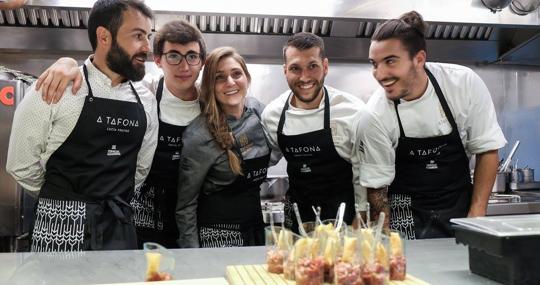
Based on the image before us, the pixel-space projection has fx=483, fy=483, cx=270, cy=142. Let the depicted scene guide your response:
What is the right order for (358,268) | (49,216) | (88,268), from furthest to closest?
(49,216)
(88,268)
(358,268)

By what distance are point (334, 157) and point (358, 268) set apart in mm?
1217

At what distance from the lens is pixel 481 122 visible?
7.30ft

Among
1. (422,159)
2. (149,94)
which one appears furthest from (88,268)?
(422,159)

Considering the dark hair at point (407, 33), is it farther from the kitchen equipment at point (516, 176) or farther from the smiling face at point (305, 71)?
the kitchen equipment at point (516, 176)

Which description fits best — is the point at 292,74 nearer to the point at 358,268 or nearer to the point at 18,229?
the point at 358,268

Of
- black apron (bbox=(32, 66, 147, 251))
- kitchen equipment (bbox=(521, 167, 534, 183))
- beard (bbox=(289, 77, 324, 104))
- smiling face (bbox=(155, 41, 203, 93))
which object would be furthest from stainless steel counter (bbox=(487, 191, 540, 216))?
black apron (bbox=(32, 66, 147, 251))

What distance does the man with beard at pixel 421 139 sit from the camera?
7.24 feet

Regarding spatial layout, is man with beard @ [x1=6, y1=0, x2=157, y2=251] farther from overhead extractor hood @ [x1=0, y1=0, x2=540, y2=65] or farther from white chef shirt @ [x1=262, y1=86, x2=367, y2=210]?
overhead extractor hood @ [x1=0, y1=0, x2=540, y2=65]

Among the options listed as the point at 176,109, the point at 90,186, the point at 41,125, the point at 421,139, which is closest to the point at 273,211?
the point at 176,109

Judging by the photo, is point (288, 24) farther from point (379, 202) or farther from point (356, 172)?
point (379, 202)

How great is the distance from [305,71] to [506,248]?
133cm

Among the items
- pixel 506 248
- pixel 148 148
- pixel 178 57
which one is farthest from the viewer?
pixel 178 57

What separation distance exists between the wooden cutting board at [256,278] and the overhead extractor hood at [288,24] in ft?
6.57

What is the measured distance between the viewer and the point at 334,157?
2350 mm
